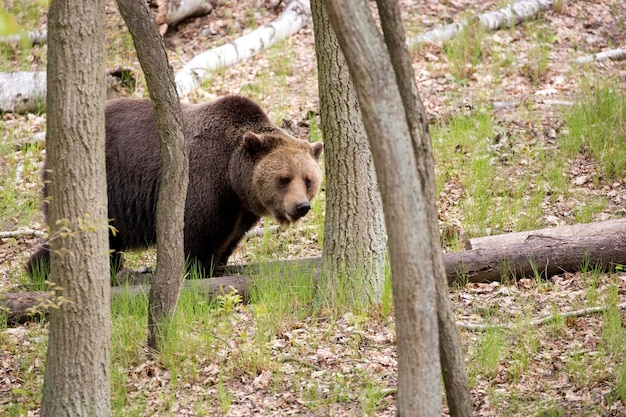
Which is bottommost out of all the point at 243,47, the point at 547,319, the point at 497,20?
the point at 547,319

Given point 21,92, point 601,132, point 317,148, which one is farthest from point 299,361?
point 21,92

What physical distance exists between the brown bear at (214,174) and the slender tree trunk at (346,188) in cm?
100

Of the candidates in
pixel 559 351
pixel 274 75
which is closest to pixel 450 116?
pixel 274 75

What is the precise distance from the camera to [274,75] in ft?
40.1

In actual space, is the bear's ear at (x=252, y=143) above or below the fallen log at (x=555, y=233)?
above

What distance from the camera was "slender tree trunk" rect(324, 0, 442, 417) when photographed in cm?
320

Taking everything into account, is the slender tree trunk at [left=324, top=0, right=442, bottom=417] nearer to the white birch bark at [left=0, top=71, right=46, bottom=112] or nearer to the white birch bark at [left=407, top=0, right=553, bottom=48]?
the white birch bark at [left=0, top=71, right=46, bottom=112]

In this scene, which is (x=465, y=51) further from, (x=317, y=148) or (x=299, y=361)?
(x=299, y=361)

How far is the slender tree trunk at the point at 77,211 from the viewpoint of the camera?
4238 millimetres

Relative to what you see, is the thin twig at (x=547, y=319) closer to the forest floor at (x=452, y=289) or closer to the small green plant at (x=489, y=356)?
the forest floor at (x=452, y=289)

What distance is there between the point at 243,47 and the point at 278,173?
5753 mm

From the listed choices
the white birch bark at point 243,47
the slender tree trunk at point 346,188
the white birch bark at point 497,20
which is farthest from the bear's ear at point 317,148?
the white birch bark at point 497,20

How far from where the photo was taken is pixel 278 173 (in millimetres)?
7500

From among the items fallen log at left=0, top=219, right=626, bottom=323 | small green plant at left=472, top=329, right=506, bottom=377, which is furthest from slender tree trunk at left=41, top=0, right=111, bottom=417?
small green plant at left=472, top=329, right=506, bottom=377
